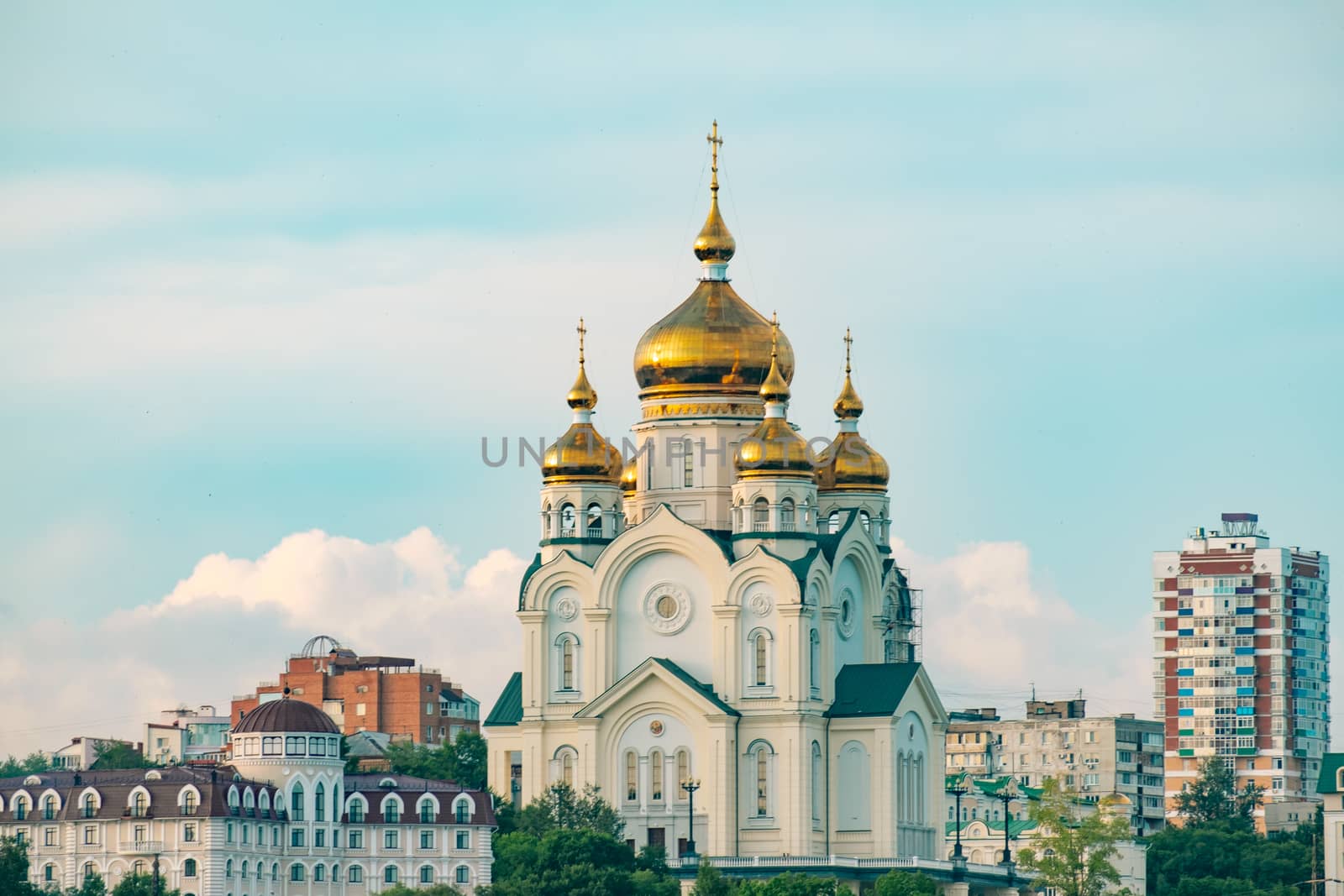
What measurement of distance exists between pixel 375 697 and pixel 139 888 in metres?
41.5

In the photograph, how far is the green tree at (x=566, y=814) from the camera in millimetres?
56750

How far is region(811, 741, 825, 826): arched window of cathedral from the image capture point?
57562 millimetres

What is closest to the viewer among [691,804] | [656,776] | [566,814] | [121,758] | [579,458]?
[691,804]

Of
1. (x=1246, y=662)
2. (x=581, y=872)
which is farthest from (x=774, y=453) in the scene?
(x=1246, y=662)

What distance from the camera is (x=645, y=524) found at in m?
59.9

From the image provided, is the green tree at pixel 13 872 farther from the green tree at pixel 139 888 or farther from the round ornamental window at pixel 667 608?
the round ornamental window at pixel 667 608

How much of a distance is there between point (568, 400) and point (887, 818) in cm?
1182

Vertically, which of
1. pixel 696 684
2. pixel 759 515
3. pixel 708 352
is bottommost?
pixel 696 684

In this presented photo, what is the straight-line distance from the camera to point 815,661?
2299 inches

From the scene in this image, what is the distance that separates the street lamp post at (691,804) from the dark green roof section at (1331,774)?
80.9 ft

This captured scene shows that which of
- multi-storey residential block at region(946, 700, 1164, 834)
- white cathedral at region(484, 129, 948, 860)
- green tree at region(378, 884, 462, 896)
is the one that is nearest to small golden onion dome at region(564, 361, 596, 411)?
white cathedral at region(484, 129, 948, 860)

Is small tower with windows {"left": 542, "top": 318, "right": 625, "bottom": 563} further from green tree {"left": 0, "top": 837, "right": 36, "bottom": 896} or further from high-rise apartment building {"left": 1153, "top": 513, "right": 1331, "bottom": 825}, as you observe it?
high-rise apartment building {"left": 1153, "top": 513, "right": 1331, "bottom": 825}

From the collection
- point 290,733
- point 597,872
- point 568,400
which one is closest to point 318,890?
point 290,733

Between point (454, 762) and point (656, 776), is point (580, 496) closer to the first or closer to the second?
point (656, 776)
